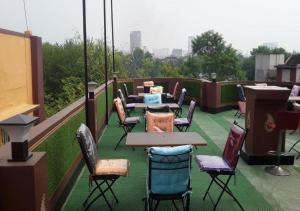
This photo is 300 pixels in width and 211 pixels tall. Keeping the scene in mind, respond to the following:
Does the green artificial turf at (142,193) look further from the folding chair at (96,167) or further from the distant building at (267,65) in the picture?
the distant building at (267,65)

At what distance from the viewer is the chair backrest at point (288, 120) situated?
23.2 ft

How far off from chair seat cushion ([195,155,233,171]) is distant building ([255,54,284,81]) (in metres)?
56.8

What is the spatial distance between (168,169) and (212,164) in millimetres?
1193

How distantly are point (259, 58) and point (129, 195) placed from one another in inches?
2487

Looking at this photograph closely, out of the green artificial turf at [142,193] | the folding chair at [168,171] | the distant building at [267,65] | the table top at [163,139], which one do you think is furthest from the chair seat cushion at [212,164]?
the distant building at [267,65]

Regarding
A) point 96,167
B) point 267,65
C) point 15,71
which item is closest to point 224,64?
point 267,65

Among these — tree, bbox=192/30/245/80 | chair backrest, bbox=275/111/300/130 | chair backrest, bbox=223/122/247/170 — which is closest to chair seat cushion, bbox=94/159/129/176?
chair backrest, bbox=223/122/247/170

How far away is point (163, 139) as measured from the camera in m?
6.31

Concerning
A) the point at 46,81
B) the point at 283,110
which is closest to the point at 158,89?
the point at 283,110

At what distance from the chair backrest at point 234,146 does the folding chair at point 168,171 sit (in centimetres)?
101

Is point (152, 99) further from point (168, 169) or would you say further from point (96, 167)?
point (168, 169)

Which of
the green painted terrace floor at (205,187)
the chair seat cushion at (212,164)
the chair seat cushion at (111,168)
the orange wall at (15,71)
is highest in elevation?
the orange wall at (15,71)

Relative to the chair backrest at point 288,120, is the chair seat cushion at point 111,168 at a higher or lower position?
lower

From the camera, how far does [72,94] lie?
2798 centimetres
